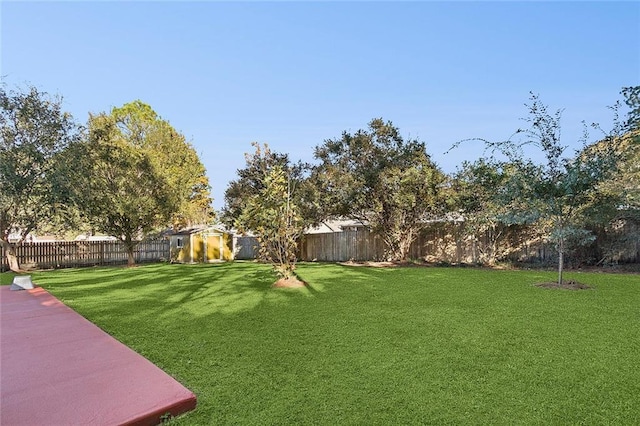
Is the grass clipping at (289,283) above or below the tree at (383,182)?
below

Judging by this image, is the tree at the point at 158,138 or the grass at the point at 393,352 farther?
the tree at the point at 158,138

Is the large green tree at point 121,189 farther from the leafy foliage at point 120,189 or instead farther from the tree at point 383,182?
the tree at point 383,182

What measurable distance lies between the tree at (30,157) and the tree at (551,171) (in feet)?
43.3

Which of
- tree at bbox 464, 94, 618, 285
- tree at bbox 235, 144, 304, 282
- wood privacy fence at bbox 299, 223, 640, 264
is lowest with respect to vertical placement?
wood privacy fence at bbox 299, 223, 640, 264

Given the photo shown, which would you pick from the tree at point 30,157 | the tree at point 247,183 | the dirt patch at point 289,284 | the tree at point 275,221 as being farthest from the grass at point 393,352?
the tree at point 247,183

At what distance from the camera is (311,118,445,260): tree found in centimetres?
1263

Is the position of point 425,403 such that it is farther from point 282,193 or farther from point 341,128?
point 341,128

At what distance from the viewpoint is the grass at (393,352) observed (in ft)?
7.62

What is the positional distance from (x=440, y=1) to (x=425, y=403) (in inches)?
390

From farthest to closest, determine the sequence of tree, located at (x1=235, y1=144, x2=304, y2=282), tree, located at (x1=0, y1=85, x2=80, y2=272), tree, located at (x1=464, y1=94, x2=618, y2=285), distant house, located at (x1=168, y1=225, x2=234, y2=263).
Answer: distant house, located at (x1=168, y1=225, x2=234, y2=263)
tree, located at (x1=0, y1=85, x2=80, y2=272)
tree, located at (x1=235, y1=144, x2=304, y2=282)
tree, located at (x1=464, y1=94, x2=618, y2=285)

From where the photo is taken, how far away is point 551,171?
7352 mm

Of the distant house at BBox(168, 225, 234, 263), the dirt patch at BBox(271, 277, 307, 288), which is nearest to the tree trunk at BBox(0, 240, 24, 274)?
the distant house at BBox(168, 225, 234, 263)

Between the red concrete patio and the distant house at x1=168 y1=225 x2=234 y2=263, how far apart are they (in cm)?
1409

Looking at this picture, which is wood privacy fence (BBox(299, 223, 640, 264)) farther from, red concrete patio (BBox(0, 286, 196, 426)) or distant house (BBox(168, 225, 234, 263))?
red concrete patio (BBox(0, 286, 196, 426))
